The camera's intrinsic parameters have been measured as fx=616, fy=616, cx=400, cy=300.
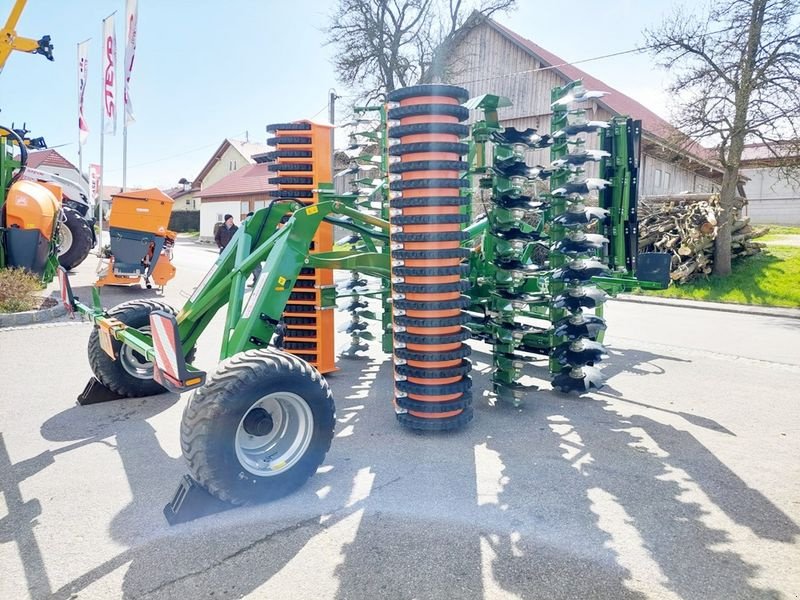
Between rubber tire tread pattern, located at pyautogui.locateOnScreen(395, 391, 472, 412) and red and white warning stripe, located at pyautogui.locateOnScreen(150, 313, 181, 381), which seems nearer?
red and white warning stripe, located at pyautogui.locateOnScreen(150, 313, 181, 381)

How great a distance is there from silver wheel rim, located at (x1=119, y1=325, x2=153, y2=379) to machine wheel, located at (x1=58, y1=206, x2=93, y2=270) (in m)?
10.1

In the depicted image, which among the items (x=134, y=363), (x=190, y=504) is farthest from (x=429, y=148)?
(x=134, y=363)

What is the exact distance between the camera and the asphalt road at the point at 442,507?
2.79 m

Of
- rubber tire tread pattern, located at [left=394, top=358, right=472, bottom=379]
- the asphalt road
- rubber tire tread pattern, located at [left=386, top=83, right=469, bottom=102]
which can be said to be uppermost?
rubber tire tread pattern, located at [left=386, top=83, right=469, bottom=102]

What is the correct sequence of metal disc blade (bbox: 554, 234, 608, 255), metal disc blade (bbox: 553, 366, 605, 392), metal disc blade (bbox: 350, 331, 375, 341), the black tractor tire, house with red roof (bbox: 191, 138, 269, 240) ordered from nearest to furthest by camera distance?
the black tractor tire < metal disc blade (bbox: 554, 234, 608, 255) < metal disc blade (bbox: 553, 366, 605, 392) < metal disc blade (bbox: 350, 331, 375, 341) < house with red roof (bbox: 191, 138, 269, 240)

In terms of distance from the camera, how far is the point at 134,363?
5.39 metres

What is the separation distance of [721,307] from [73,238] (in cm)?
1432

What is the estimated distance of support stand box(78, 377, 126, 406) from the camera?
5.29m

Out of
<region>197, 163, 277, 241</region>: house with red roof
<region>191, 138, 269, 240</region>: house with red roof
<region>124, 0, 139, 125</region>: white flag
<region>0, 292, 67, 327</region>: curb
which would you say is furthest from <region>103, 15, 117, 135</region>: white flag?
<region>191, 138, 269, 240</region>: house with red roof

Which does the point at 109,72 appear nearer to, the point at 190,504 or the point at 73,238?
the point at 73,238

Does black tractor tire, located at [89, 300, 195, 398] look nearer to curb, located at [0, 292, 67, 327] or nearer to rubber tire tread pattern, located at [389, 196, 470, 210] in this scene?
rubber tire tread pattern, located at [389, 196, 470, 210]

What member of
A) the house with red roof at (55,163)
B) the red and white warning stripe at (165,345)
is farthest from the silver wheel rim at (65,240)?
the house with red roof at (55,163)

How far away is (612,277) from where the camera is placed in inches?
261

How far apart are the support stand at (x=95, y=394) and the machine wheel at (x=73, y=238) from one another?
32.8ft
